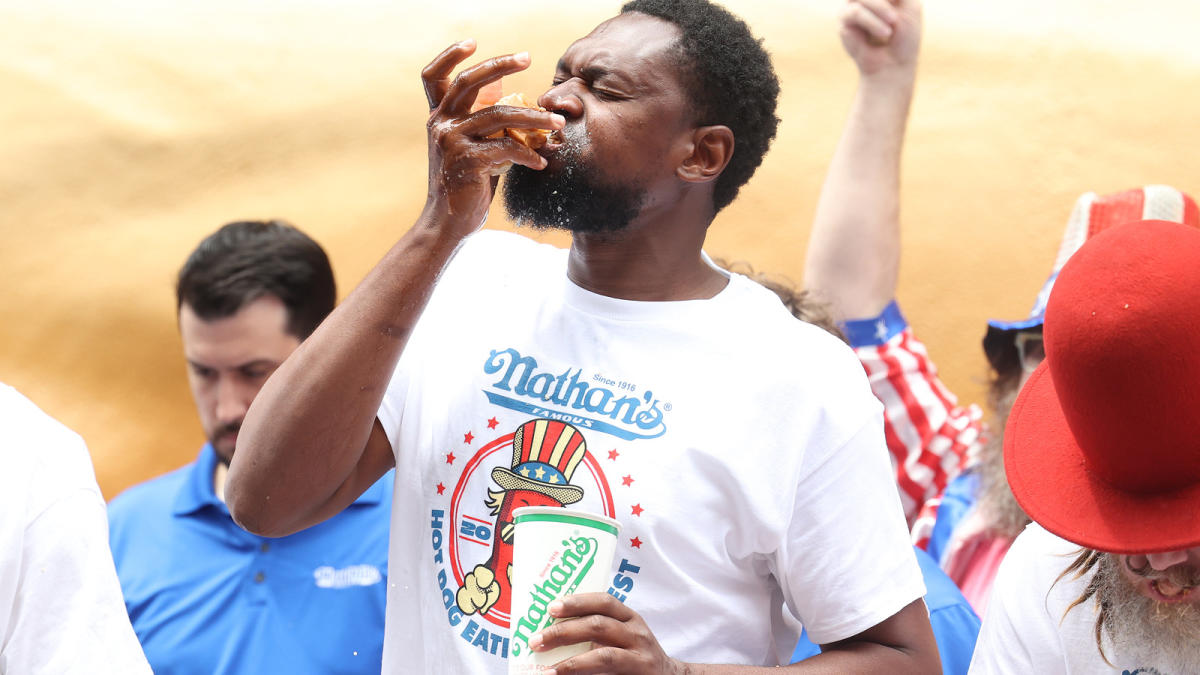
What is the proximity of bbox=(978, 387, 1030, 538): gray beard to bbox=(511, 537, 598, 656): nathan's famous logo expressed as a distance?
1.41m

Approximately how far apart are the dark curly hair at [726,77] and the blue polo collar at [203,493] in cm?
111

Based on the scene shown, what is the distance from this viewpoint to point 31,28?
419 centimetres

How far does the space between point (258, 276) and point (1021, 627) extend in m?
1.88

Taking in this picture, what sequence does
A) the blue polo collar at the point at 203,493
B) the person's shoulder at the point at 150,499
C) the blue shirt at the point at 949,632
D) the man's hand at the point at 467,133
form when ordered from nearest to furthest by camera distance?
the man's hand at the point at 467,133 → the blue shirt at the point at 949,632 → the blue polo collar at the point at 203,493 → the person's shoulder at the point at 150,499

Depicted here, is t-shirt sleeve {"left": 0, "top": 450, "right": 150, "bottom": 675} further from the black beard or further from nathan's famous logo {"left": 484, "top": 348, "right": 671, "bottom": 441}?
the black beard

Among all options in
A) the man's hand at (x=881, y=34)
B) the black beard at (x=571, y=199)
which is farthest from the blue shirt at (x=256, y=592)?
the man's hand at (x=881, y=34)

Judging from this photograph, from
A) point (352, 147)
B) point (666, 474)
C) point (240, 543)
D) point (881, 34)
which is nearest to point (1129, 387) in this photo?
point (666, 474)

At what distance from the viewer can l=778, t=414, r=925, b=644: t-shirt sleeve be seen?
72.0 inches

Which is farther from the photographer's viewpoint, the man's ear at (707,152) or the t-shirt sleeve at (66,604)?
the man's ear at (707,152)

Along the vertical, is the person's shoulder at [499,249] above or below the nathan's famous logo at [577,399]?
above

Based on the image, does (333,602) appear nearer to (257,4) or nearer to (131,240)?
(131,240)

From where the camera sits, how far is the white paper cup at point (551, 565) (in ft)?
5.09

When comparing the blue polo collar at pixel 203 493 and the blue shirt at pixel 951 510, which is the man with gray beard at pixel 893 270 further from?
the blue polo collar at pixel 203 493

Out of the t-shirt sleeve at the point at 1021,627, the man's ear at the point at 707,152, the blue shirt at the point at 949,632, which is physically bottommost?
the blue shirt at the point at 949,632
